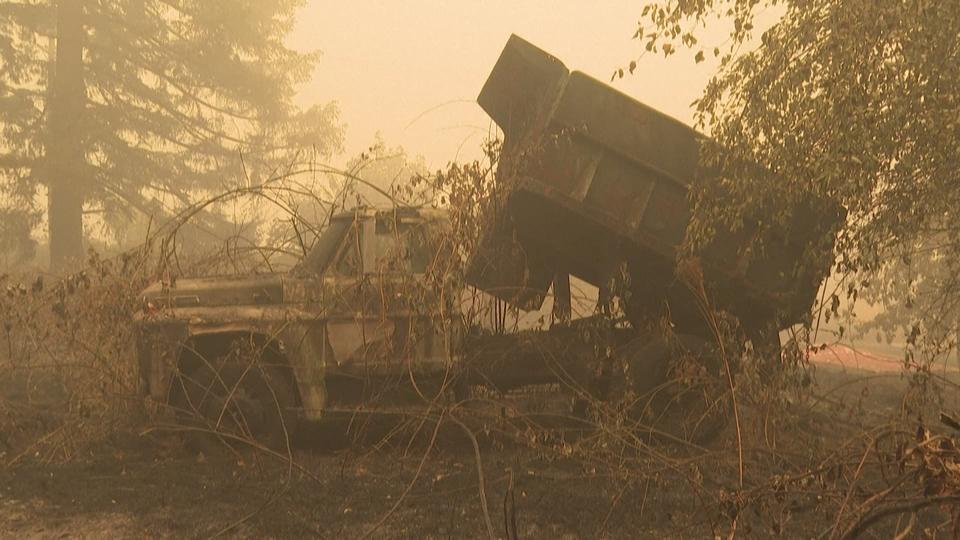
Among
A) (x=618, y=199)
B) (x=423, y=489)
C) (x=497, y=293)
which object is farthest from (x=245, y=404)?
(x=618, y=199)

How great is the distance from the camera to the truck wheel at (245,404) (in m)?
7.18

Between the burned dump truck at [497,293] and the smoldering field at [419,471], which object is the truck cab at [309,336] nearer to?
the burned dump truck at [497,293]

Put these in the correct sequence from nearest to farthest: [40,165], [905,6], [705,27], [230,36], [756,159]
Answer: [905,6], [756,159], [705,27], [40,165], [230,36]

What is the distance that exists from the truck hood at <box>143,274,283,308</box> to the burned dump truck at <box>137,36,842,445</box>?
0.04 feet

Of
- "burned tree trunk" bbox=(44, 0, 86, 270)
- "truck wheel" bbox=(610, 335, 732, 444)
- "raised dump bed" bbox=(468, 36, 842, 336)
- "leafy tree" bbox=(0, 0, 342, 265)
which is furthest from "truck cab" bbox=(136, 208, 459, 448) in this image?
"burned tree trunk" bbox=(44, 0, 86, 270)

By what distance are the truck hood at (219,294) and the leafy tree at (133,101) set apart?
14.5m

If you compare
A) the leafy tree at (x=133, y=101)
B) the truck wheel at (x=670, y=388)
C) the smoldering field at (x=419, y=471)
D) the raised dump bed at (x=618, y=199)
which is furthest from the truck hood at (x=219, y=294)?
the leafy tree at (x=133, y=101)

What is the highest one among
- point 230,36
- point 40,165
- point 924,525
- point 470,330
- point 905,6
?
point 230,36

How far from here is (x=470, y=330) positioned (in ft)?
25.0

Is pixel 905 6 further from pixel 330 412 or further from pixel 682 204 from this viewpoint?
pixel 330 412

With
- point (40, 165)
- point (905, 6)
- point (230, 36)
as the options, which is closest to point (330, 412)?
point (905, 6)

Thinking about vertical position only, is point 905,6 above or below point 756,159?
above

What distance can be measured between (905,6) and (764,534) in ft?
12.7

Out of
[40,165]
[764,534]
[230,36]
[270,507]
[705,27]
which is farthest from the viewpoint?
[230,36]
